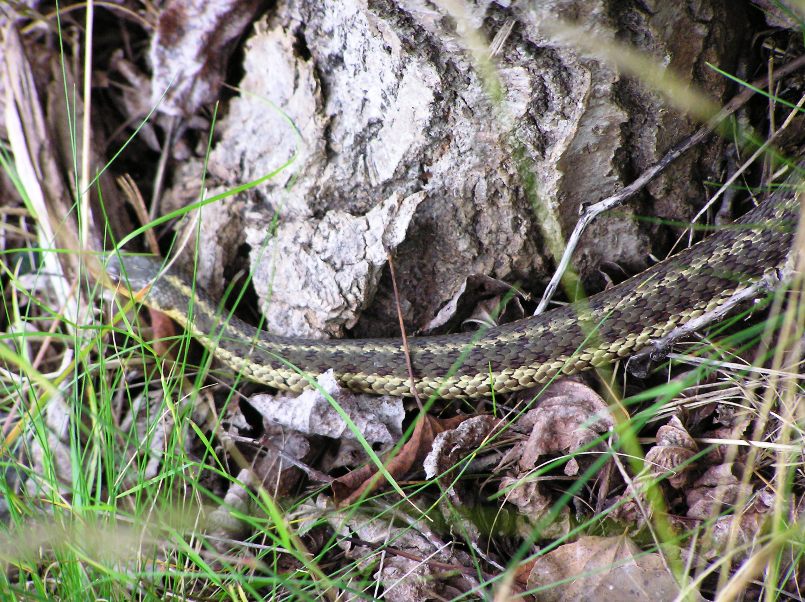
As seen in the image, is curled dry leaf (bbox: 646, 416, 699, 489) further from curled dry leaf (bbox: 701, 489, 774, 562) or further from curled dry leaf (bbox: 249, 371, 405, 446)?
curled dry leaf (bbox: 249, 371, 405, 446)

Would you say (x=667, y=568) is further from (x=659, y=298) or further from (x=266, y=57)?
(x=266, y=57)

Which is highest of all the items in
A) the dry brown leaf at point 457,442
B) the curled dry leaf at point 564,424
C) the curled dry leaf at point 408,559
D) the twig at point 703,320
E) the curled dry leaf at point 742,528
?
the twig at point 703,320

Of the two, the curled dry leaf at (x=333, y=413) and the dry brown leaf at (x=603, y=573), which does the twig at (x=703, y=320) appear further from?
the curled dry leaf at (x=333, y=413)

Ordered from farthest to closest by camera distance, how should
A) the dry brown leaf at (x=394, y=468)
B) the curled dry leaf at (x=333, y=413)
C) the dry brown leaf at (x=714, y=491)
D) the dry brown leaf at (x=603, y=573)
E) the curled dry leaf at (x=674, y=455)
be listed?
1. the curled dry leaf at (x=333, y=413)
2. the dry brown leaf at (x=394, y=468)
3. the curled dry leaf at (x=674, y=455)
4. the dry brown leaf at (x=714, y=491)
5. the dry brown leaf at (x=603, y=573)

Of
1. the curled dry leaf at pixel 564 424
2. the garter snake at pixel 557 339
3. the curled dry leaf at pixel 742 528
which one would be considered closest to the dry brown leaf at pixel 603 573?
the curled dry leaf at pixel 742 528

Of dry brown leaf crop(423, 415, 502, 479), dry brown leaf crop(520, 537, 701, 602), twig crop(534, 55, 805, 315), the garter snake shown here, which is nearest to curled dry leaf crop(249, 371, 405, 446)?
the garter snake

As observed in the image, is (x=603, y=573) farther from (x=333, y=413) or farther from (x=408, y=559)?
(x=333, y=413)
